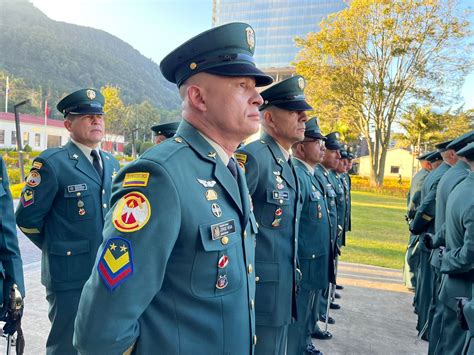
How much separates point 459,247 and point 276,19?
87941 mm

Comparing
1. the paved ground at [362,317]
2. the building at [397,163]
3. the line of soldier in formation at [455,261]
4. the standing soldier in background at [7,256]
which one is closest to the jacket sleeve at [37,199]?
the standing soldier in background at [7,256]

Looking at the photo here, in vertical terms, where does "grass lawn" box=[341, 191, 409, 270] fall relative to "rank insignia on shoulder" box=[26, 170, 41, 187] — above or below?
below

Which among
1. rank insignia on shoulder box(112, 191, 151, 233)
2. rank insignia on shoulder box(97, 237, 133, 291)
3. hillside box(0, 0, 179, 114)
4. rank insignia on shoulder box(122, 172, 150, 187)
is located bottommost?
rank insignia on shoulder box(97, 237, 133, 291)

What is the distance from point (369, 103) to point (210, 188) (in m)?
28.1

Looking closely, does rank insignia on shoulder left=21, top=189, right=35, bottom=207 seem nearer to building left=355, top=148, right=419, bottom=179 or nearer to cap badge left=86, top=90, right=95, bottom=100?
cap badge left=86, top=90, right=95, bottom=100

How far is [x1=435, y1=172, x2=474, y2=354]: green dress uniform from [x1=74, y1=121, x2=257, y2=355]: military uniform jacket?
1.90 m

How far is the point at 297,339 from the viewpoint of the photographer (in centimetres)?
342

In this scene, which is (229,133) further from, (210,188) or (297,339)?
(297,339)

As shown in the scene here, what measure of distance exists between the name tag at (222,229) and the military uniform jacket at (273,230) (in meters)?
1.28

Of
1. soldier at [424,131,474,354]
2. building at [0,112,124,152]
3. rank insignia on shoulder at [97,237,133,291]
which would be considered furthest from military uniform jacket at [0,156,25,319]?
building at [0,112,124,152]

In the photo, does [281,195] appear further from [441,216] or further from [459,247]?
[441,216]

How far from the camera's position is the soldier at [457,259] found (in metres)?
2.70

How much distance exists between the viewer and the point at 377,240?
10086 millimetres

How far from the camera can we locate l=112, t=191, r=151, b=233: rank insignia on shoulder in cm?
123
